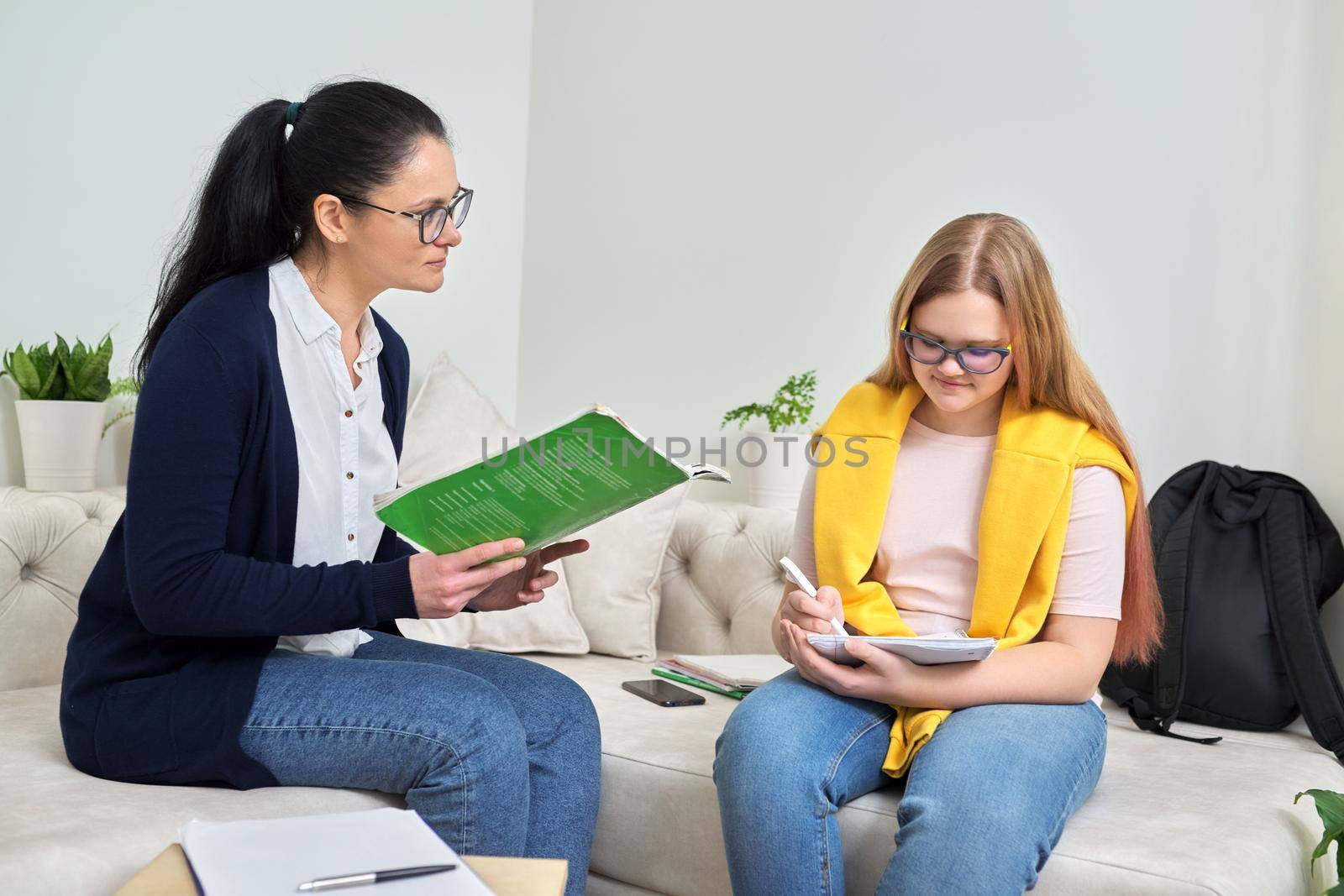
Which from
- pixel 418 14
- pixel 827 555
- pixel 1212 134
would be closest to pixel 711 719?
pixel 827 555

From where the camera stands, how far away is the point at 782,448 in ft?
8.63

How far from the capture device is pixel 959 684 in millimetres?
1453

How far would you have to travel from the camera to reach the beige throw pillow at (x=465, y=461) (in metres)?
2.38

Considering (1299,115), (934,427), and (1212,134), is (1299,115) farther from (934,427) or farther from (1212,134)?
(934,427)

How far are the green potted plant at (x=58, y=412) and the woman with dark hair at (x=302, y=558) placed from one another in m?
0.72

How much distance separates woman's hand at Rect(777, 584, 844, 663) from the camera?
4.92 feet

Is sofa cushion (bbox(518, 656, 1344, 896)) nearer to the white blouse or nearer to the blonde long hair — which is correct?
the blonde long hair

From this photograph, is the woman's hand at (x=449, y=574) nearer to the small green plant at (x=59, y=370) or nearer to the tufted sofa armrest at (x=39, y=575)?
the tufted sofa armrest at (x=39, y=575)

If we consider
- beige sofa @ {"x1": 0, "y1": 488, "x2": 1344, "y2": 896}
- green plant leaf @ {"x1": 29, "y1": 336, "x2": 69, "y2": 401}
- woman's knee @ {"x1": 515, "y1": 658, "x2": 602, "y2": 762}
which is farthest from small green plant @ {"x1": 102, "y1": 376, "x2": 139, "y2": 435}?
woman's knee @ {"x1": 515, "y1": 658, "x2": 602, "y2": 762}

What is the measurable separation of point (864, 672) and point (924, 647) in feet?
0.50

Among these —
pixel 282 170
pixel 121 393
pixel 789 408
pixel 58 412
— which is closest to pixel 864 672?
pixel 282 170

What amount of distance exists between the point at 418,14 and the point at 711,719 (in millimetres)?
2128

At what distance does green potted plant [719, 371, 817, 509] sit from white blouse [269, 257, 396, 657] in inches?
48.0

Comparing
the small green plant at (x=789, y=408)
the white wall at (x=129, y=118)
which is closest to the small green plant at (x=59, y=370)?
the white wall at (x=129, y=118)
